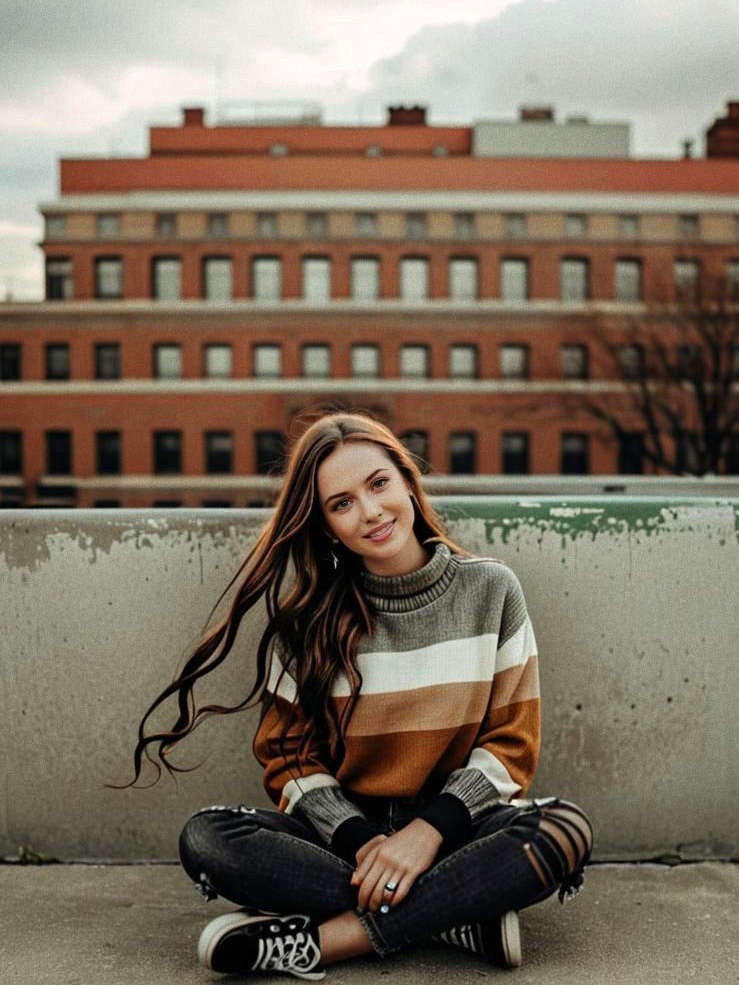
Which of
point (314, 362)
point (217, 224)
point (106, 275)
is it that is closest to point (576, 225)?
point (314, 362)

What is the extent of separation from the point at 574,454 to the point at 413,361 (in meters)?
7.64

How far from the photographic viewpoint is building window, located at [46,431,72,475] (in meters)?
46.8

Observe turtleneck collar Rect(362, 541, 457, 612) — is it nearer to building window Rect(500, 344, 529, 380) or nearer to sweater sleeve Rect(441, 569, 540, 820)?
sweater sleeve Rect(441, 569, 540, 820)

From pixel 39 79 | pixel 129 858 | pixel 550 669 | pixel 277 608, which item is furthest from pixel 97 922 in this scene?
pixel 39 79

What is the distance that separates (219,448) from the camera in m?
46.8

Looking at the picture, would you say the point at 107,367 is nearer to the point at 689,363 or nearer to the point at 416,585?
the point at 689,363

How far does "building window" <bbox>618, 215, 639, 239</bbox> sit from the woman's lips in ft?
158

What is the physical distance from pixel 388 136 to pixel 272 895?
175 ft

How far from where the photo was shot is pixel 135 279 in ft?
157

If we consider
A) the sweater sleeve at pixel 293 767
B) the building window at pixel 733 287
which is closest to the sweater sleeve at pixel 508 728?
the sweater sleeve at pixel 293 767

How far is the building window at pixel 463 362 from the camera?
47.4 meters

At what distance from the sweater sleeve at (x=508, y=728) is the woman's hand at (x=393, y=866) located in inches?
6.3

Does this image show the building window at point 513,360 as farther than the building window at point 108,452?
Yes

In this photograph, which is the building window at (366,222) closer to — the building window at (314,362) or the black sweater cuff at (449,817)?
the building window at (314,362)
